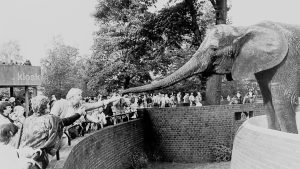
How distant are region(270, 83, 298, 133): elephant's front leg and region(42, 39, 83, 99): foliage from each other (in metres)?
37.0

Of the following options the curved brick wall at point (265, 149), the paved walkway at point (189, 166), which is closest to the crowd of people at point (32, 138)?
the curved brick wall at point (265, 149)

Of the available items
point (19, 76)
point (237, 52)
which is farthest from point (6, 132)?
point (19, 76)

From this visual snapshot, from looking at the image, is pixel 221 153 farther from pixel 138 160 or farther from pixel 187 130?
pixel 138 160

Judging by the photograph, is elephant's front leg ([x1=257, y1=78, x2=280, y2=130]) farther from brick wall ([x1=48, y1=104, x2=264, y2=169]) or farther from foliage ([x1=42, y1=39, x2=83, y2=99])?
foliage ([x1=42, y1=39, x2=83, y2=99])

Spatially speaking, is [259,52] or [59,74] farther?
[59,74]

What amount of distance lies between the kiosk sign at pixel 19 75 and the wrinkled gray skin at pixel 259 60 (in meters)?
12.4

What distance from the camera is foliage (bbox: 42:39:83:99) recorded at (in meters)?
44.8

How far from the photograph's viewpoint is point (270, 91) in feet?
28.2

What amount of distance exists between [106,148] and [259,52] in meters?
5.92

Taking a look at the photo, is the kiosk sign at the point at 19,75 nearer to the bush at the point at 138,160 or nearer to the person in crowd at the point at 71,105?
the bush at the point at 138,160

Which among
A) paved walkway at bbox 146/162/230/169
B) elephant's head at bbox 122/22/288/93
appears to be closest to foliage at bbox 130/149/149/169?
paved walkway at bbox 146/162/230/169

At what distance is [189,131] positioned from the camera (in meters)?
18.3

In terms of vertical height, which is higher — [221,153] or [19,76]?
[19,76]

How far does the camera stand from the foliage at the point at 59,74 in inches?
1762
